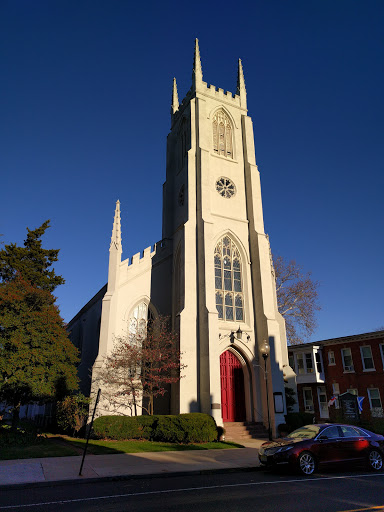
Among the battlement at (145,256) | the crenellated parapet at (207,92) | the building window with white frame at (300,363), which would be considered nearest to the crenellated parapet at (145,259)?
the battlement at (145,256)

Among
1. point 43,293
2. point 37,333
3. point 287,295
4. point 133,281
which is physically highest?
point 287,295

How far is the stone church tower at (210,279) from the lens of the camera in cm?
2027

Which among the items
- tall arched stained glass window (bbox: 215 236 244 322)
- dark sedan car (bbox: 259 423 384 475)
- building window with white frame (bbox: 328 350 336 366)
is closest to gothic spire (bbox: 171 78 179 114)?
tall arched stained glass window (bbox: 215 236 244 322)

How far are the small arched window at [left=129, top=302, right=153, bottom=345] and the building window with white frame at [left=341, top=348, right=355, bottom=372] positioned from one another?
15.8 meters

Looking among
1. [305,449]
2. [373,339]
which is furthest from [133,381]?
[373,339]

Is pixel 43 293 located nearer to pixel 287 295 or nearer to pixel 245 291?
pixel 245 291

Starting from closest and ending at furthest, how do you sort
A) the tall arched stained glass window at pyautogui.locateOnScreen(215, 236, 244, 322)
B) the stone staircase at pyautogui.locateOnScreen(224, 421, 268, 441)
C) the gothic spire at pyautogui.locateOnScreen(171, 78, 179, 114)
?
1. the stone staircase at pyautogui.locateOnScreen(224, 421, 268, 441)
2. the tall arched stained glass window at pyautogui.locateOnScreen(215, 236, 244, 322)
3. the gothic spire at pyautogui.locateOnScreen(171, 78, 179, 114)

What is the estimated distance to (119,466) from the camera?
1076 cm

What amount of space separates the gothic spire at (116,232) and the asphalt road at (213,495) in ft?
50.9

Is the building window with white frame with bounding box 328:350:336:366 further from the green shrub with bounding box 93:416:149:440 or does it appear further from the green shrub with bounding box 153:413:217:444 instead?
the green shrub with bounding box 93:416:149:440

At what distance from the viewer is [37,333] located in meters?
18.0

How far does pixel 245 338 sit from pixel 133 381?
6841 mm

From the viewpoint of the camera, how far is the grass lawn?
12.7m

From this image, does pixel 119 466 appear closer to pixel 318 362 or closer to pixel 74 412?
pixel 74 412
